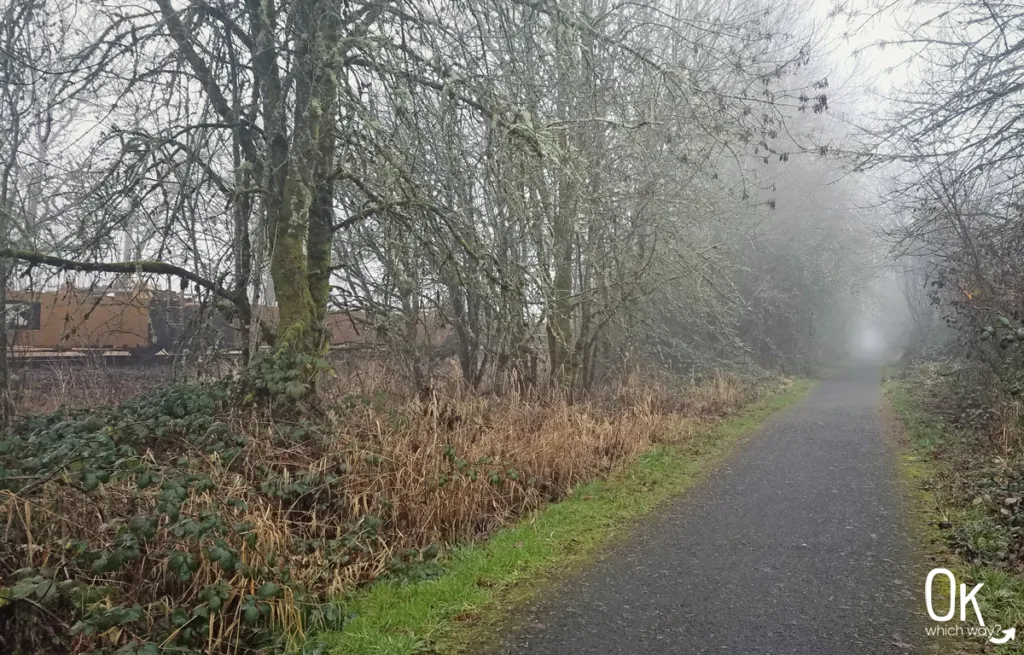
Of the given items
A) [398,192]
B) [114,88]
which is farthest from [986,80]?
[114,88]

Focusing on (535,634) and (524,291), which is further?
(524,291)

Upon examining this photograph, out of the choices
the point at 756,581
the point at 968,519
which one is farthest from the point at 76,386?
the point at 968,519

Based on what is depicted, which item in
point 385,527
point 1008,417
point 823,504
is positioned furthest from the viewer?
point 1008,417

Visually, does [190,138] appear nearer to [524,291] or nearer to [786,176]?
[524,291]

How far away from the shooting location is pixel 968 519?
18.5 ft

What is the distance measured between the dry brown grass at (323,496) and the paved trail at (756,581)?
1431 millimetres

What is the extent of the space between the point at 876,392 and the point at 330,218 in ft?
51.9

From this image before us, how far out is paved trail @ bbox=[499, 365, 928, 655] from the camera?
382 centimetres

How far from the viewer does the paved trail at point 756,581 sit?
3.82 meters

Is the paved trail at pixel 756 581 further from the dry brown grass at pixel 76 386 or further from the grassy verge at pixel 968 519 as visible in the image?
the dry brown grass at pixel 76 386

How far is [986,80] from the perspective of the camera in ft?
28.1

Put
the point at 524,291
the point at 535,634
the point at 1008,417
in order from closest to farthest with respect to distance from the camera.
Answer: the point at 535,634 < the point at 524,291 < the point at 1008,417

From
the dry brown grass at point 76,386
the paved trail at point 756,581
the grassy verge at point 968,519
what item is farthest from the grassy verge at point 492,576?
the dry brown grass at point 76,386

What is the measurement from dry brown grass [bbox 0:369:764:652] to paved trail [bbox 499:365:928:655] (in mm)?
1431
